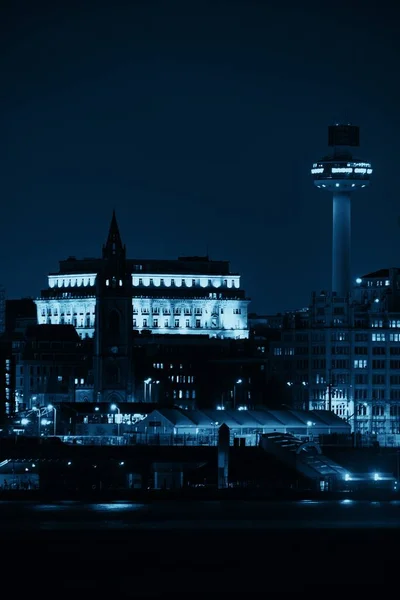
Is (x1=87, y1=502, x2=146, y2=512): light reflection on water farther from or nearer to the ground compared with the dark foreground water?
farther from the ground

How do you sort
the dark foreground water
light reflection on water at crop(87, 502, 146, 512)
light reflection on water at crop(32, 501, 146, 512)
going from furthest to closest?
1. light reflection on water at crop(87, 502, 146, 512)
2. light reflection on water at crop(32, 501, 146, 512)
3. the dark foreground water

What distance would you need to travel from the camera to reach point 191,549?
417ft

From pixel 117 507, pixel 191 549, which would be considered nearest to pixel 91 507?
pixel 117 507

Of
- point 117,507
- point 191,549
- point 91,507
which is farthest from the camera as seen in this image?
point 117,507

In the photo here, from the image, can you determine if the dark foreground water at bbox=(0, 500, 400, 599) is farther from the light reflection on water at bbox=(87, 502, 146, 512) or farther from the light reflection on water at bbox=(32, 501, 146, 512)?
the light reflection on water at bbox=(87, 502, 146, 512)

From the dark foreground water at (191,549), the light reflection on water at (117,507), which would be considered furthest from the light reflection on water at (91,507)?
the dark foreground water at (191,549)

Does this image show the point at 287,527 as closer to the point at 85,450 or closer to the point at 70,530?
the point at 70,530

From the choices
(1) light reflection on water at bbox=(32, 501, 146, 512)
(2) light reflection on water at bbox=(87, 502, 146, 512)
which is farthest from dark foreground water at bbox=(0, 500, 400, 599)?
(2) light reflection on water at bbox=(87, 502, 146, 512)

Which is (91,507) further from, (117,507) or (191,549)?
(191,549)

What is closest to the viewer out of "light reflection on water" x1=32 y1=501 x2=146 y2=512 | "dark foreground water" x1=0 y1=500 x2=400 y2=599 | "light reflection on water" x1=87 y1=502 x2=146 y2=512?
"dark foreground water" x1=0 y1=500 x2=400 y2=599

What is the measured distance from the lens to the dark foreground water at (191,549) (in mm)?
111312

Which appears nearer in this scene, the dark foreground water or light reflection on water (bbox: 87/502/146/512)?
the dark foreground water

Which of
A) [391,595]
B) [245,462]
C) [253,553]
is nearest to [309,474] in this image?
[245,462]

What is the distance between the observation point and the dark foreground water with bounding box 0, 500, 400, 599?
365 feet
